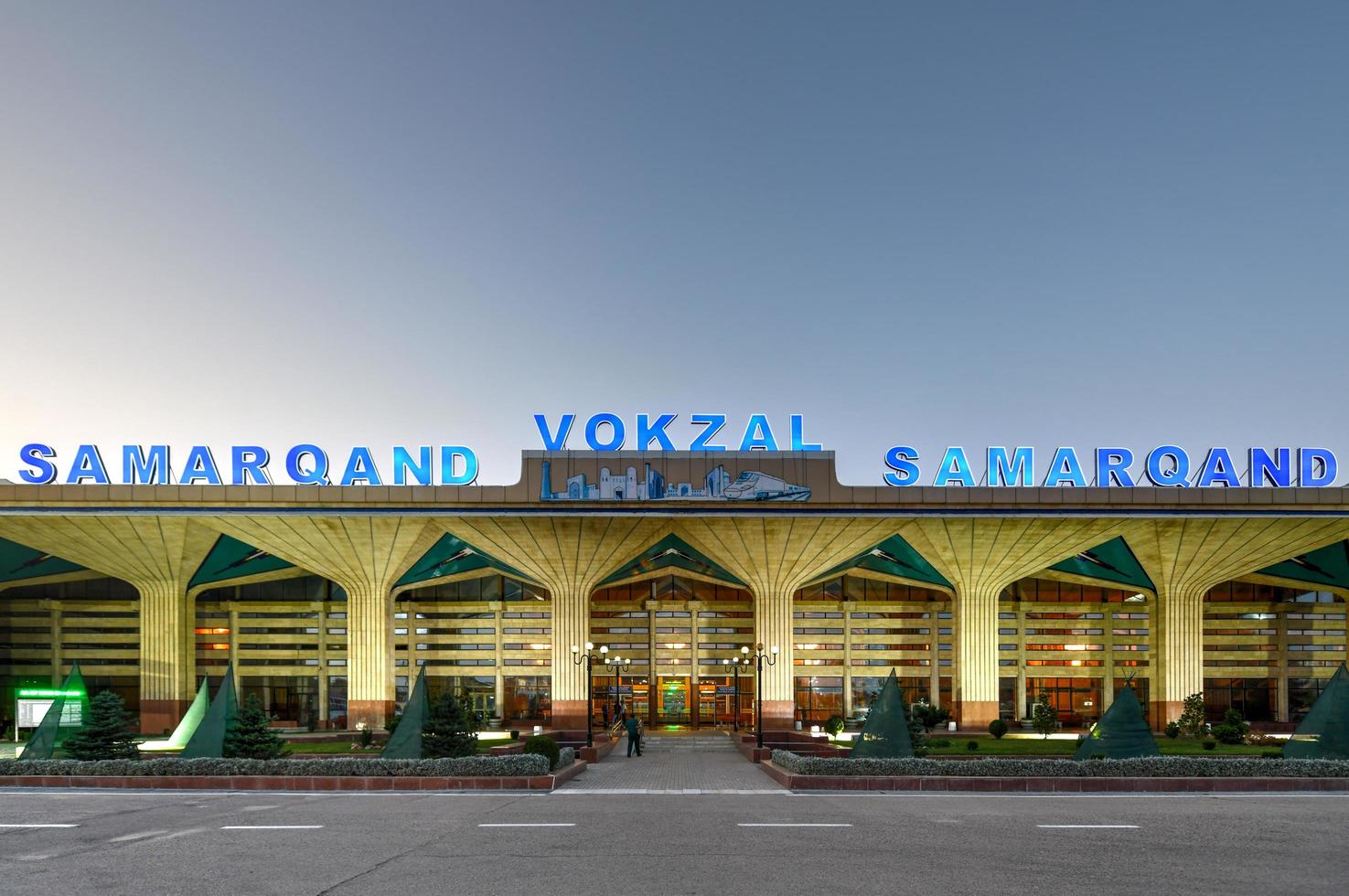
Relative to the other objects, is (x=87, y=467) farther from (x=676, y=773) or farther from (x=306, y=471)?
(x=676, y=773)

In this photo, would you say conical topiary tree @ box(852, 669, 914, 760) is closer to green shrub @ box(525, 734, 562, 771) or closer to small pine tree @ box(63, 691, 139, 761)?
green shrub @ box(525, 734, 562, 771)

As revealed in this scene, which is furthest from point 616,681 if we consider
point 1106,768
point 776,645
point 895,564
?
point 1106,768

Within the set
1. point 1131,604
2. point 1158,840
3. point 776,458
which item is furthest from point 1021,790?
point 1131,604

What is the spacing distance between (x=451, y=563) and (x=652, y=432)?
15.8 metres

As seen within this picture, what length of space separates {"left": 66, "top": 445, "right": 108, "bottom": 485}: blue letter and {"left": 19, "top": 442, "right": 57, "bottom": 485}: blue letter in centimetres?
82

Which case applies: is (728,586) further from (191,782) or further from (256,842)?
(256,842)

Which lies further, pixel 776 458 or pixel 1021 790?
pixel 776 458

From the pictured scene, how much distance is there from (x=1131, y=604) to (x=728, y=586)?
2347 cm

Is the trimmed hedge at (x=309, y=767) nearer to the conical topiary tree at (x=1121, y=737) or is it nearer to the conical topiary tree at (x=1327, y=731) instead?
the conical topiary tree at (x=1121, y=737)

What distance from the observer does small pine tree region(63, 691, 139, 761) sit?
27047 mm

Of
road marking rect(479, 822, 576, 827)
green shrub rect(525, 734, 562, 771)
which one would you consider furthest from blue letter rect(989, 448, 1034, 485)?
road marking rect(479, 822, 576, 827)

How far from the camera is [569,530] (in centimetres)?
4472

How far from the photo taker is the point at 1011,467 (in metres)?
43.5

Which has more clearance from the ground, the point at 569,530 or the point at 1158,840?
the point at 569,530
